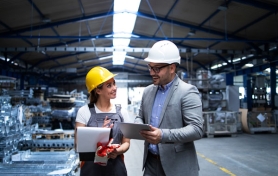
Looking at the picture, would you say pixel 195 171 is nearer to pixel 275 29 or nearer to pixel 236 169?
pixel 236 169

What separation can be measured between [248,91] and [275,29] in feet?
11.7

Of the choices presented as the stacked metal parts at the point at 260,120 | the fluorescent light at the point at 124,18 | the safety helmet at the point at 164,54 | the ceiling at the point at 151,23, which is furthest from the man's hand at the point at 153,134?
the stacked metal parts at the point at 260,120

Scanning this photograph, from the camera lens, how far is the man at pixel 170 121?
6.02 feet

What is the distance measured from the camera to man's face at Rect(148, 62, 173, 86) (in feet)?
6.77

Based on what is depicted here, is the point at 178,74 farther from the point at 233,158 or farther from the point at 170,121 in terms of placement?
the point at 170,121

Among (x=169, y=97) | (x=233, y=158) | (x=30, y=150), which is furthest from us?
(x=233, y=158)

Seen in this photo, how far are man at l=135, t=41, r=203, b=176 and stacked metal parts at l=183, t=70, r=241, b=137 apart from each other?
28.6 ft

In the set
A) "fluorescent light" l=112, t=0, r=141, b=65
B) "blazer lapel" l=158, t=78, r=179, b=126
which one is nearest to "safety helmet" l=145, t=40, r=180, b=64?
"blazer lapel" l=158, t=78, r=179, b=126

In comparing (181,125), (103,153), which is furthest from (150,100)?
(103,153)

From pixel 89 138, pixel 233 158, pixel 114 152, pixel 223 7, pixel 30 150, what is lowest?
pixel 233 158

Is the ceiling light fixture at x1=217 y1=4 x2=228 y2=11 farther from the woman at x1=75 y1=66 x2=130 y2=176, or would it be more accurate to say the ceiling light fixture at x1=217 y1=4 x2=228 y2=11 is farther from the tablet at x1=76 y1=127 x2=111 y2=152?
the tablet at x1=76 y1=127 x2=111 y2=152

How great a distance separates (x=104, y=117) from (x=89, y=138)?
323mm

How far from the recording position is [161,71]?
2.07m

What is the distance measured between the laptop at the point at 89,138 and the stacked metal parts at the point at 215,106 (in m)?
8.91
